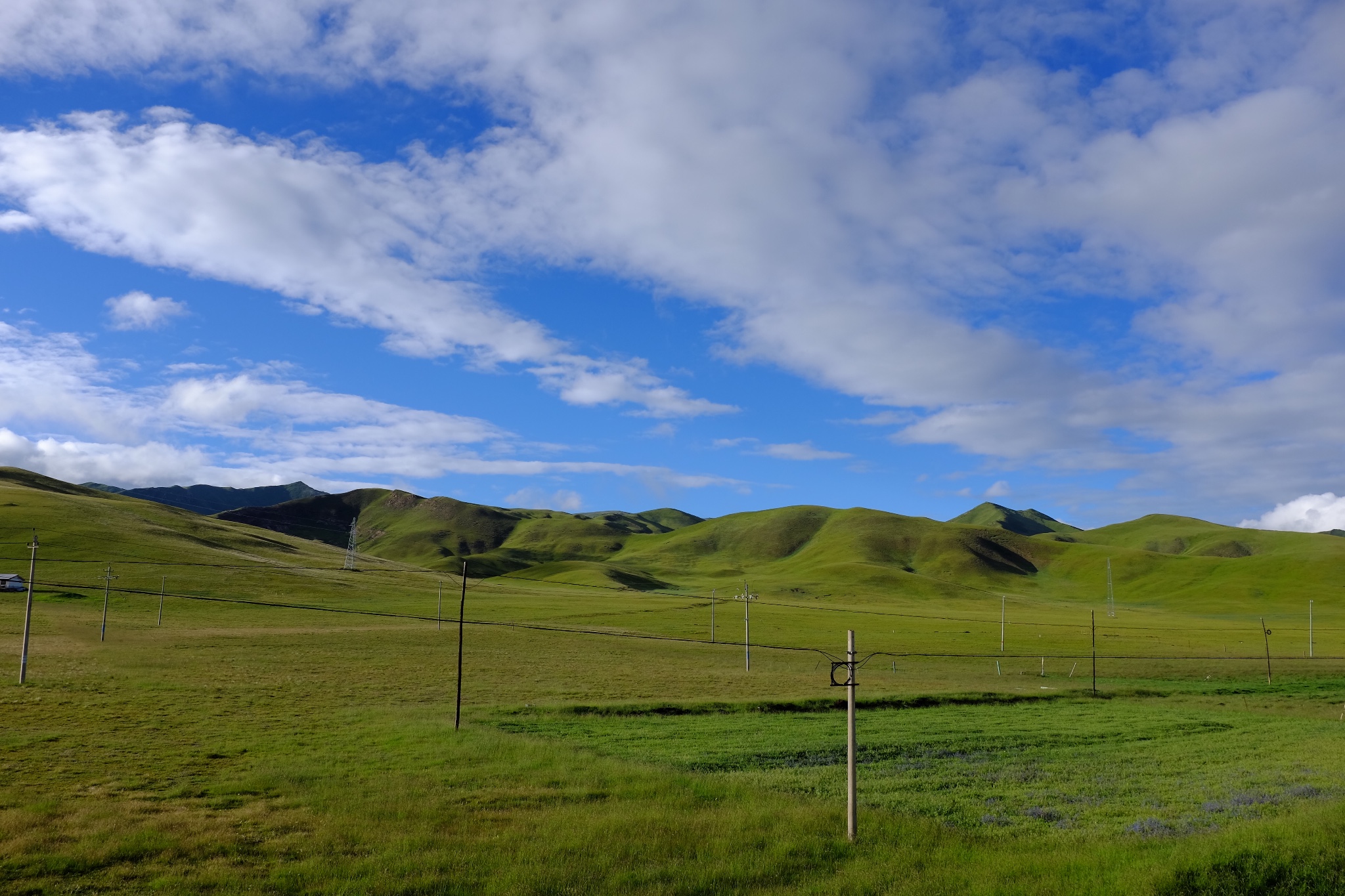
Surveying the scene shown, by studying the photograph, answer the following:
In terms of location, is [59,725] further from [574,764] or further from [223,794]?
[574,764]

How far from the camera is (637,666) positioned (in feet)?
195

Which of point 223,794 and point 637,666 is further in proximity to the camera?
point 637,666

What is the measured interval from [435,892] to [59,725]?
22.8 m

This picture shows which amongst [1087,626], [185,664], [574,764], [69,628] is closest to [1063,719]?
[574,764]

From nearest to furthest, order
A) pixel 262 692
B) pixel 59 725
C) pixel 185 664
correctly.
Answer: pixel 59 725
pixel 262 692
pixel 185 664

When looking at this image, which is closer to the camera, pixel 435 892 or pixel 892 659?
pixel 435 892

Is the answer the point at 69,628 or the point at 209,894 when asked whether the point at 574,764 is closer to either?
the point at 209,894

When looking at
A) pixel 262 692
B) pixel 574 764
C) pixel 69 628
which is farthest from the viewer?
pixel 69 628

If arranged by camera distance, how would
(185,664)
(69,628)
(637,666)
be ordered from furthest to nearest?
(69,628) < (637,666) < (185,664)

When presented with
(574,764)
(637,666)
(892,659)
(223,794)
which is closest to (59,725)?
(223,794)

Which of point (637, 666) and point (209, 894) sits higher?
point (209, 894)

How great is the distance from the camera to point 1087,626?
409ft

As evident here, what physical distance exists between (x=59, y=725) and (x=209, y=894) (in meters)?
20.6

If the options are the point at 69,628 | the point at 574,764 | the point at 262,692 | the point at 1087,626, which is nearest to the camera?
the point at 574,764
